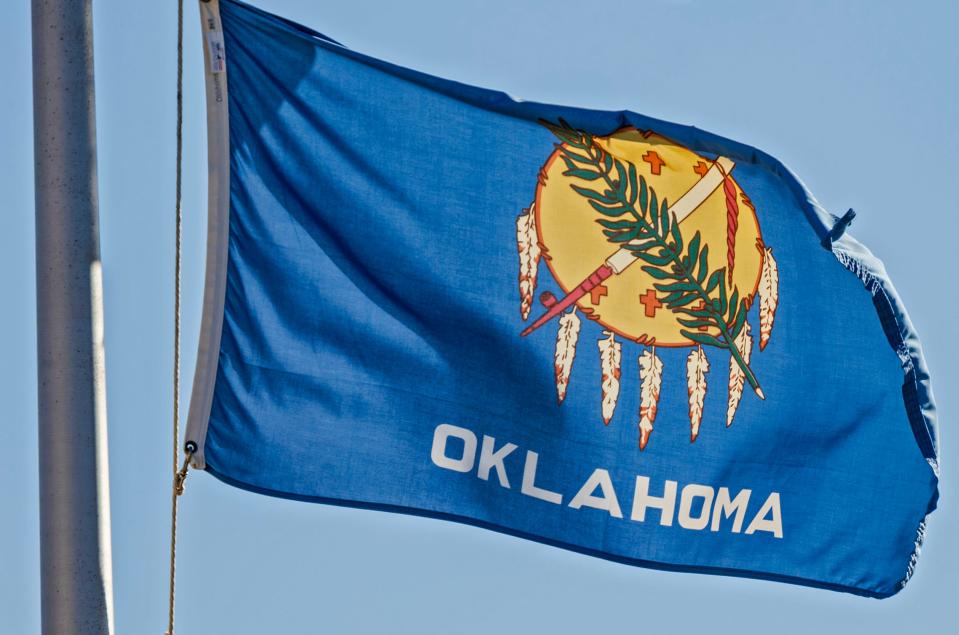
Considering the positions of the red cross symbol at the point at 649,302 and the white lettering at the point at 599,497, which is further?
the red cross symbol at the point at 649,302

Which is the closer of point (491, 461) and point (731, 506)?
point (491, 461)

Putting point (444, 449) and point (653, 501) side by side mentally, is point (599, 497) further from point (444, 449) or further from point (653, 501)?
point (444, 449)

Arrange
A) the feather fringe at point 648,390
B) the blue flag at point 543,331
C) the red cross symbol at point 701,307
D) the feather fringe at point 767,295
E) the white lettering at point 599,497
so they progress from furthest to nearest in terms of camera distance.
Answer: the feather fringe at point 767,295 → the red cross symbol at point 701,307 → the feather fringe at point 648,390 → the white lettering at point 599,497 → the blue flag at point 543,331

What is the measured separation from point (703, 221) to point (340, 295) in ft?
9.64

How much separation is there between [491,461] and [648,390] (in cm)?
152

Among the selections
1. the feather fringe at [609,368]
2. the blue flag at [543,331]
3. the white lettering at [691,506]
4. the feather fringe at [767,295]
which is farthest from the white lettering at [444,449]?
the feather fringe at [767,295]

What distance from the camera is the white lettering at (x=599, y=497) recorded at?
38.5 ft

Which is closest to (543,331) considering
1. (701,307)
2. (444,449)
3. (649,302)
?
(649,302)

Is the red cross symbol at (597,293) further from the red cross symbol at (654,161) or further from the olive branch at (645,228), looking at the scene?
the red cross symbol at (654,161)

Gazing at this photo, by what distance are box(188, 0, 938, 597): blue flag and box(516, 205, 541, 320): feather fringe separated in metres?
0.02

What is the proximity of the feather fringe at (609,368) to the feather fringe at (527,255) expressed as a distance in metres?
0.63

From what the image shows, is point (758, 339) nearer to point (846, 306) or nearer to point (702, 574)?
point (846, 306)

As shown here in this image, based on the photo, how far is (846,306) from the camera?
13.2 meters

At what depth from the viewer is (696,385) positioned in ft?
40.9
